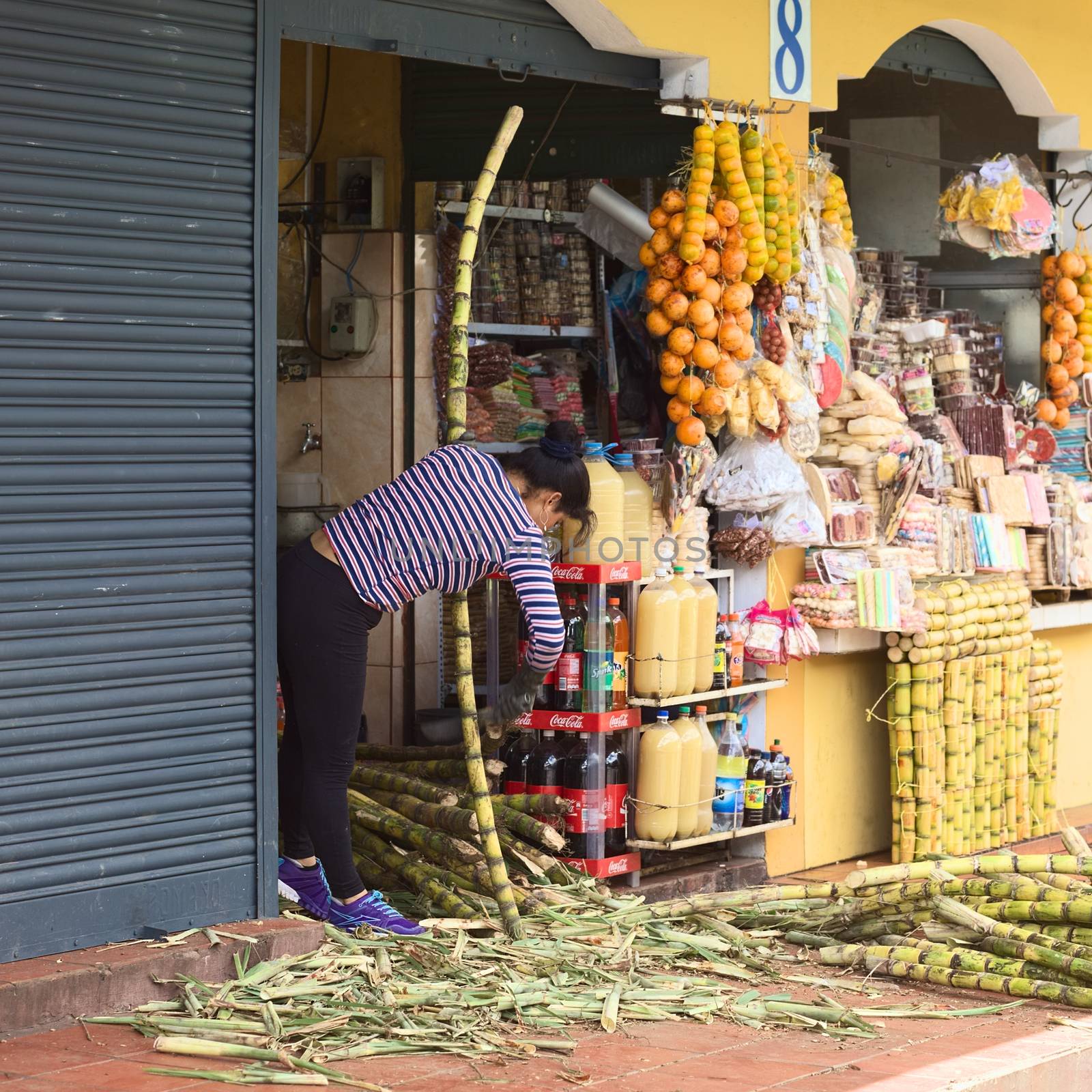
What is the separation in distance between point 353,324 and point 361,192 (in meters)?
0.69

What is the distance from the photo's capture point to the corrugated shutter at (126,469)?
4.93 metres

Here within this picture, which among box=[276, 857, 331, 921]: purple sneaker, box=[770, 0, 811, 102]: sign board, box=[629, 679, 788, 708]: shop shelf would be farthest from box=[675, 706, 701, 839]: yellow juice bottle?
box=[770, 0, 811, 102]: sign board

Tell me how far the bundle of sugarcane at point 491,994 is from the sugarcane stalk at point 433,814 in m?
0.35

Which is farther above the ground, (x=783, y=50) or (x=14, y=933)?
(x=783, y=50)

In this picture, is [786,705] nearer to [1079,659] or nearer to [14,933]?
[1079,659]

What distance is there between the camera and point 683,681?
23.0ft

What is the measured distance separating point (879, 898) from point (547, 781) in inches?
55.4

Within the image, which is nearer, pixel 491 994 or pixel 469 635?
pixel 491 994

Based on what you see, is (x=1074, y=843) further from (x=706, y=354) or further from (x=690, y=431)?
(x=706, y=354)

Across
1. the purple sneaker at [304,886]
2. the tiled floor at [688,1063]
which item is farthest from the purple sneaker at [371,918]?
the tiled floor at [688,1063]

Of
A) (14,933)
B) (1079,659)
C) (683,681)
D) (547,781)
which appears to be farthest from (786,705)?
(14,933)

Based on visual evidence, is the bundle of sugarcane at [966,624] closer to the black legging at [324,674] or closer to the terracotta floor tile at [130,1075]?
the black legging at [324,674]

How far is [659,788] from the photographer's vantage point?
22.8 ft

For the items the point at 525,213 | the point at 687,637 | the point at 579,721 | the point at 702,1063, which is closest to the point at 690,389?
the point at 687,637
